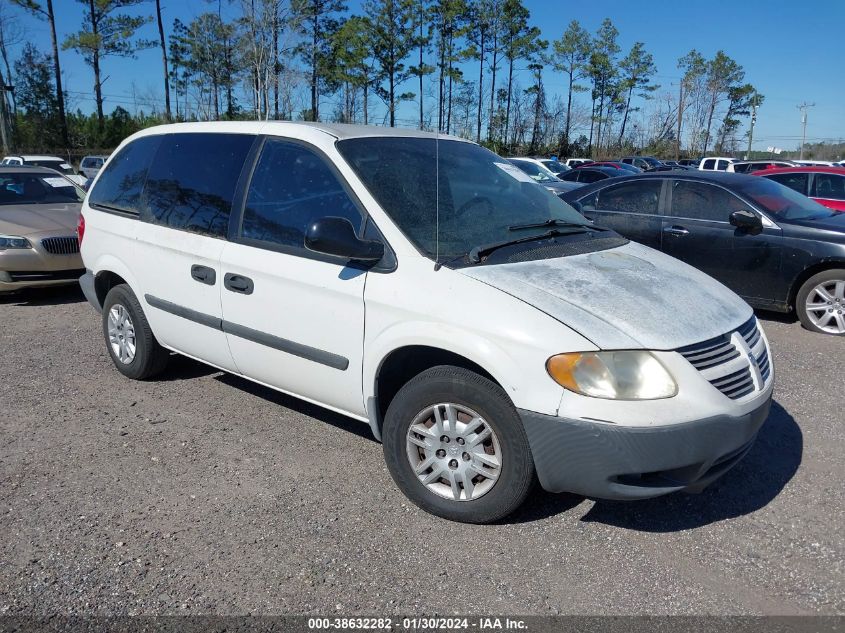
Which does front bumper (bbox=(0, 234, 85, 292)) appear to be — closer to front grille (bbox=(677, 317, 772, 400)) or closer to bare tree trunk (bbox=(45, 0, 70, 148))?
front grille (bbox=(677, 317, 772, 400))

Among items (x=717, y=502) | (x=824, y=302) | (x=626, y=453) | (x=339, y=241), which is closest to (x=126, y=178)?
(x=339, y=241)

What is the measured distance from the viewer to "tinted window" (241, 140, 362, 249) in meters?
3.52

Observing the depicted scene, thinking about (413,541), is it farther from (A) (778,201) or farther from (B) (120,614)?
(A) (778,201)

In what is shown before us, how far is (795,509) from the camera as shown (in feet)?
10.8

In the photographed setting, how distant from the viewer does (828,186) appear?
10.9 metres

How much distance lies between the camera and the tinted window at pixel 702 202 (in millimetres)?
7078

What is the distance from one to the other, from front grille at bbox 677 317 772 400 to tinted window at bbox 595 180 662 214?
479 centimetres

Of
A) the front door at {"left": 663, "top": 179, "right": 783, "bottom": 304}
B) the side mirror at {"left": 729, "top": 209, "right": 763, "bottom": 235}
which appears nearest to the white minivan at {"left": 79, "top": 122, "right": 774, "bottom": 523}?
the side mirror at {"left": 729, "top": 209, "right": 763, "bottom": 235}

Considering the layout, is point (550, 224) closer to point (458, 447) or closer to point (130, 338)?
point (458, 447)

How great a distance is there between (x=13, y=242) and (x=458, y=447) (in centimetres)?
664

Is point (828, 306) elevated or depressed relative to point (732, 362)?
depressed

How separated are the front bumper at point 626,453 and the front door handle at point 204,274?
7.02 feet

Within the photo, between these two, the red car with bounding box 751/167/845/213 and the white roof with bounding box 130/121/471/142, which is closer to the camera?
the white roof with bounding box 130/121/471/142

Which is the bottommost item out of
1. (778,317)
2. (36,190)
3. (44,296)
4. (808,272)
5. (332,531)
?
(44,296)
